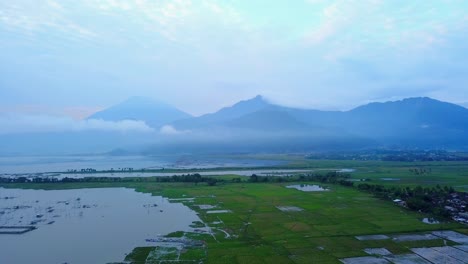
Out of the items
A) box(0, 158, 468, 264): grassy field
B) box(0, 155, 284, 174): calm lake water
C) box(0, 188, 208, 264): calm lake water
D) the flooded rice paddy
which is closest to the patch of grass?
box(0, 158, 468, 264): grassy field

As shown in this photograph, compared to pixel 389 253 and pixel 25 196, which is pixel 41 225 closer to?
pixel 25 196

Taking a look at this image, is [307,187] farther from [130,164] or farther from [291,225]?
[130,164]

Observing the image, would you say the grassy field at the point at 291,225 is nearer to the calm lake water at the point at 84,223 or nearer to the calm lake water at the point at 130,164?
the calm lake water at the point at 84,223

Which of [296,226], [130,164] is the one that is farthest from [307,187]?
[130,164]

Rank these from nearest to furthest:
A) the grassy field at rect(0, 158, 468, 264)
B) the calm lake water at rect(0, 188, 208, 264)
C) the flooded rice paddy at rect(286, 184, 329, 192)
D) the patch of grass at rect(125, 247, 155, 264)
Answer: the patch of grass at rect(125, 247, 155, 264)
the grassy field at rect(0, 158, 468, 264)
the calm lake water at rect(0, 188, 208, 264)
the flooded rice paddy at rect(286, 184, 329, 192)

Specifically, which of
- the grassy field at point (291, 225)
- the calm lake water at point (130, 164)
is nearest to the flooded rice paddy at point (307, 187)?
the grassy field at point (291, 225)

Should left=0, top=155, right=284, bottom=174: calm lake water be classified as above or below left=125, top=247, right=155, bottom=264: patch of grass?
above

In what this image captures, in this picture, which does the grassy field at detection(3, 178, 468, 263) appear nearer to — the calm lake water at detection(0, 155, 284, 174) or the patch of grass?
the patch of grass
